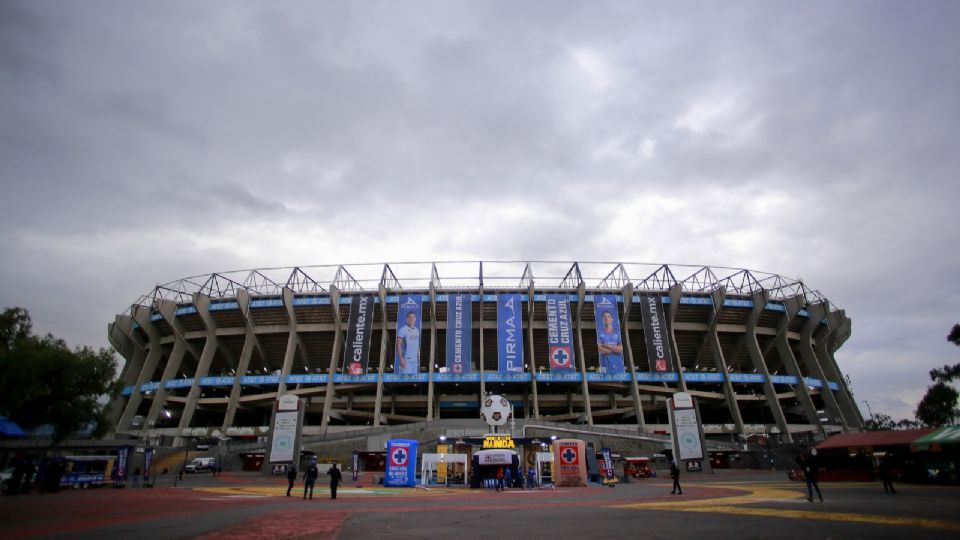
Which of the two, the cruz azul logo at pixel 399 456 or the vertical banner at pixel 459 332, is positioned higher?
the vertical banner at pixel 459 332

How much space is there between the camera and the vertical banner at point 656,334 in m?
63.1

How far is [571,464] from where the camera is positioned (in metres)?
32.6

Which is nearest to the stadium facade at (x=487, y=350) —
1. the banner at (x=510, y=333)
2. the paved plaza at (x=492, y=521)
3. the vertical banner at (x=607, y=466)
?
the banner at (x=510, y=333)

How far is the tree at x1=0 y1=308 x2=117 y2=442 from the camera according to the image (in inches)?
840

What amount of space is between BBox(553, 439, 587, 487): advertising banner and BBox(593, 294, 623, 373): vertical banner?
31202 millimetres

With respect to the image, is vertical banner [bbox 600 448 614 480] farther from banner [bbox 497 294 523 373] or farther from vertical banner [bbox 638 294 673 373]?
vertical banner [bbox 638 294 673 373]

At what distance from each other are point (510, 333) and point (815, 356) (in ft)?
163

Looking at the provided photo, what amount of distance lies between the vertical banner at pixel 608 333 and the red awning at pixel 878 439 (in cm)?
3021

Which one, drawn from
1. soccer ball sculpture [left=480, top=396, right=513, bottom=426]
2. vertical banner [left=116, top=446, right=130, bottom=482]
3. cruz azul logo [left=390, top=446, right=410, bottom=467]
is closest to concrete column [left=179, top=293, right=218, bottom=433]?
vertical banner [left=116, top=446, right=130, bottom=482]

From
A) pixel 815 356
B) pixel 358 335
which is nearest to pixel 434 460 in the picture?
pixel 358 335

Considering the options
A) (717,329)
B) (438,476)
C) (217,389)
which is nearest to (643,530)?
(438,476)

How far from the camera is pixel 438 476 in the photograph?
34.6 m

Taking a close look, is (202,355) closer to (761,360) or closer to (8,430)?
(8,430)

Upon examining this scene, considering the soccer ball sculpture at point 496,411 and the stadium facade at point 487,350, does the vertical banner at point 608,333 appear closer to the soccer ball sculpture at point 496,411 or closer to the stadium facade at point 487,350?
the stadium facade at point 487,350
